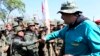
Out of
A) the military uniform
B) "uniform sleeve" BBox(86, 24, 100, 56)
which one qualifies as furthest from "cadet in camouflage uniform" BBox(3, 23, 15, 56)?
"uniform sleeve" BBox(86, 24, 100, 56)

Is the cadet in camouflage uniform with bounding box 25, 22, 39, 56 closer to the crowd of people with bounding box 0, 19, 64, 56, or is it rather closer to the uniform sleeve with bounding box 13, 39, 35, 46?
the crowd of people with bounding box 0, 19, 64, 56

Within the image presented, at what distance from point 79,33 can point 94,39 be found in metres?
0.31

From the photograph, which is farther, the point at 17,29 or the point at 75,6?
the point at 17,29

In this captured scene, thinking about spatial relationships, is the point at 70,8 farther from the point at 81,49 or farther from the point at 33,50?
the point at 33,50

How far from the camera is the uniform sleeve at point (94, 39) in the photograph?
22.4 feet

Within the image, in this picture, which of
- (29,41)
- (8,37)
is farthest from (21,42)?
(8,37)

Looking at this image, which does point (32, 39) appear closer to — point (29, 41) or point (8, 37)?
point (29, 41)

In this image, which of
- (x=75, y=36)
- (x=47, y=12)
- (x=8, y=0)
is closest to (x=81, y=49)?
(x=75, y=36)

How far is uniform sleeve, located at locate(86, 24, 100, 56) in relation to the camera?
6.83 m

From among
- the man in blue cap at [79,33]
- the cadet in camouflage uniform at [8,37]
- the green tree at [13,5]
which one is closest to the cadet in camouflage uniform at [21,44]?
the cadet in camouflage uniform at [8,37]

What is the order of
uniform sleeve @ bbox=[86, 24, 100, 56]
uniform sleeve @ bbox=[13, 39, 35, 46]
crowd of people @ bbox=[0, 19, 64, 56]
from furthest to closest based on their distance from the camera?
crowd of people @ bbox=[0, 19, 64, 56] → uniform sleeve @ bbox=[13, 39, 35, 46] → uniform sleeve @ bbox=[86, 24, 100, 56]

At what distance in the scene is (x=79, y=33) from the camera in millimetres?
7039

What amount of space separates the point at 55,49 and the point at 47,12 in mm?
1386

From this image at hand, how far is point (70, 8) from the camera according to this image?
→ 7.04 meters
